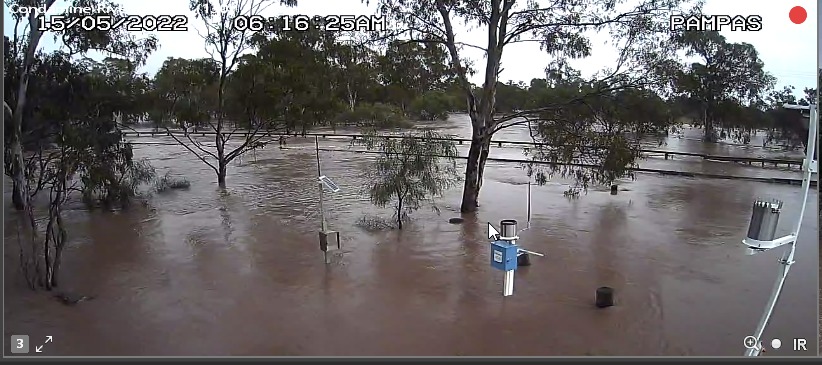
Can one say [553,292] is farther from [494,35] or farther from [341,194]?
[341,194]

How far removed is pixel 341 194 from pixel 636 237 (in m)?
5.73

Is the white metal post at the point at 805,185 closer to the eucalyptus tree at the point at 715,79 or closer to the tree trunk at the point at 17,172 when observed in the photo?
the eucalyptus tree at the point at 715,79

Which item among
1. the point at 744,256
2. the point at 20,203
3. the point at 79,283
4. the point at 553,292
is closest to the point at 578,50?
the point at 744,256

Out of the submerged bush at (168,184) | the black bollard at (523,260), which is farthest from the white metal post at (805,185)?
the submerged bush at (168,184)

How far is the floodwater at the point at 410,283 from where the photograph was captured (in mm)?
4043

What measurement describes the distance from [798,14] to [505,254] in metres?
2.51

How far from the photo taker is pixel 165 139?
19250mm

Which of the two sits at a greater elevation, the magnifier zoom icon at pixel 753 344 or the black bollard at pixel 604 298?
the magnifier zoom icon at pixel 753 344

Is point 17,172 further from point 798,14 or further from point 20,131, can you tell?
point 798,14

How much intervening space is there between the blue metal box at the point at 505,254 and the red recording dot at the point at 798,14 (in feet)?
8.01

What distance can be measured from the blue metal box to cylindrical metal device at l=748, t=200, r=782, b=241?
2229 millimetres

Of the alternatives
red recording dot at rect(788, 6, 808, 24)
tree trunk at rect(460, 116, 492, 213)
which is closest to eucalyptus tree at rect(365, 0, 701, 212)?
tree trunk at rect(460, 116, 492, 213)

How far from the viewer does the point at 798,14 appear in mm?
2521


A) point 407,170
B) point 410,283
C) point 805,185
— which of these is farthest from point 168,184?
point 805,185
